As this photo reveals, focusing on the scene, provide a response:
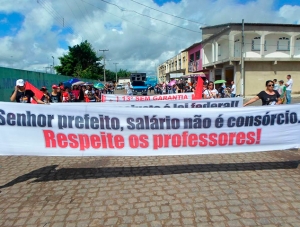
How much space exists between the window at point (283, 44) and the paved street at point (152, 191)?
26.8 meters

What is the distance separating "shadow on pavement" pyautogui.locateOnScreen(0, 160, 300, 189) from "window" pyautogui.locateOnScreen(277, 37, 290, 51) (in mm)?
27309

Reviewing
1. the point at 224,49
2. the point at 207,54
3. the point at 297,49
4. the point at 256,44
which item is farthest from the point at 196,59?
the point at 297,49

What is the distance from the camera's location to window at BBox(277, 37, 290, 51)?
2764 cm

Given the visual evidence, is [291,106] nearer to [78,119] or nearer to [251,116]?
[251,116]

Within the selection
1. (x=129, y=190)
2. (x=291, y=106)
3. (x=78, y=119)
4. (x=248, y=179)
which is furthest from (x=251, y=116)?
(x=78, y=119)

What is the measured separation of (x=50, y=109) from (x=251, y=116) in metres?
3.67

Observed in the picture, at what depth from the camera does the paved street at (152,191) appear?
10.00ft

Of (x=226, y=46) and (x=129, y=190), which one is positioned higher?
(x=226, y=46)

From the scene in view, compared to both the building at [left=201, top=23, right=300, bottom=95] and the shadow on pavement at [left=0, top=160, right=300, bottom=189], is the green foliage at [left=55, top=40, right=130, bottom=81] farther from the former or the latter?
the shadow on pavement at [left=0, top=160, right=300, bottom=189]

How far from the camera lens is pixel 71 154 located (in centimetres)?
411

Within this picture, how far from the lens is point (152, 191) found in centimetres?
380

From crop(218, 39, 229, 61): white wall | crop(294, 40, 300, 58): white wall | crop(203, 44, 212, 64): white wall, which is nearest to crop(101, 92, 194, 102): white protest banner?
crop(218, 39, 229, 61): white wall

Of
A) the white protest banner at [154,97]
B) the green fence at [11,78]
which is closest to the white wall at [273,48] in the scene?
the white protest banner at [154,97]

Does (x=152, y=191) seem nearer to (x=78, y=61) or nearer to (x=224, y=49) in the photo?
(x=224, y=49)
